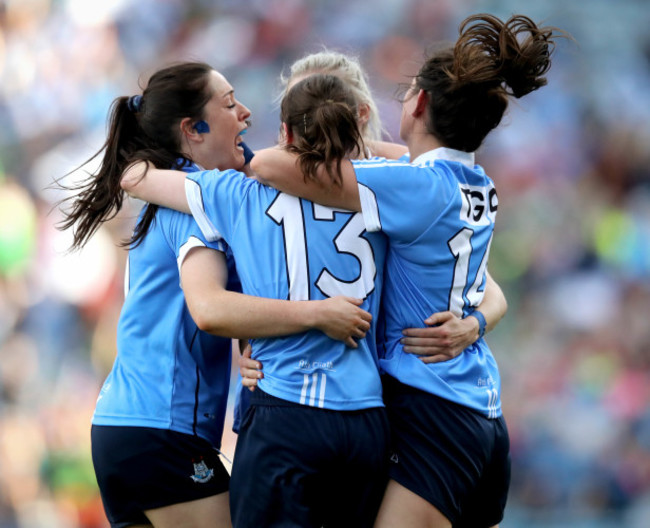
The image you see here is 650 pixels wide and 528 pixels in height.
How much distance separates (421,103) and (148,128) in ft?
2.89

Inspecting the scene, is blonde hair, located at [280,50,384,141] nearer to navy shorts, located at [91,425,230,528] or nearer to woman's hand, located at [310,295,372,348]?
woman's hand, located at [310,295,372,348]

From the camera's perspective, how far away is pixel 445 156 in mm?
2371

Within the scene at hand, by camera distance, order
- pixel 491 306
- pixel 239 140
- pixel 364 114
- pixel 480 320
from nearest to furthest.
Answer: pixel 480 320, pixel 491 306, pixel 239 140, pixel 364 114

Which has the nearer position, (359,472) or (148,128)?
(359,472)

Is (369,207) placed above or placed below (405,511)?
above

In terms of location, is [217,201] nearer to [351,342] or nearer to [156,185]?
[156,185]

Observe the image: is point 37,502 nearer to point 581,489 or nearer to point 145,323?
point 581,489

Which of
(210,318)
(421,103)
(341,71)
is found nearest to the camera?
(210,318)

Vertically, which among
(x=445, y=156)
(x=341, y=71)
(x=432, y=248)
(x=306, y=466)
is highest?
(x=341, y=71)

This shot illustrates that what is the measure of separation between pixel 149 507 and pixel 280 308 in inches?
29.5

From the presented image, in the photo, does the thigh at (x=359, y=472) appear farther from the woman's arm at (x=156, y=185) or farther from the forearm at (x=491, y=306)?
the woman's arm at (x=156, y=185)

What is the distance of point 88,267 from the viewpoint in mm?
7301

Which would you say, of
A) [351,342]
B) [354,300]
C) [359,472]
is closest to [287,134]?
[354,300]

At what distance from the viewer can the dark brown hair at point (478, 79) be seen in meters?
2.30
